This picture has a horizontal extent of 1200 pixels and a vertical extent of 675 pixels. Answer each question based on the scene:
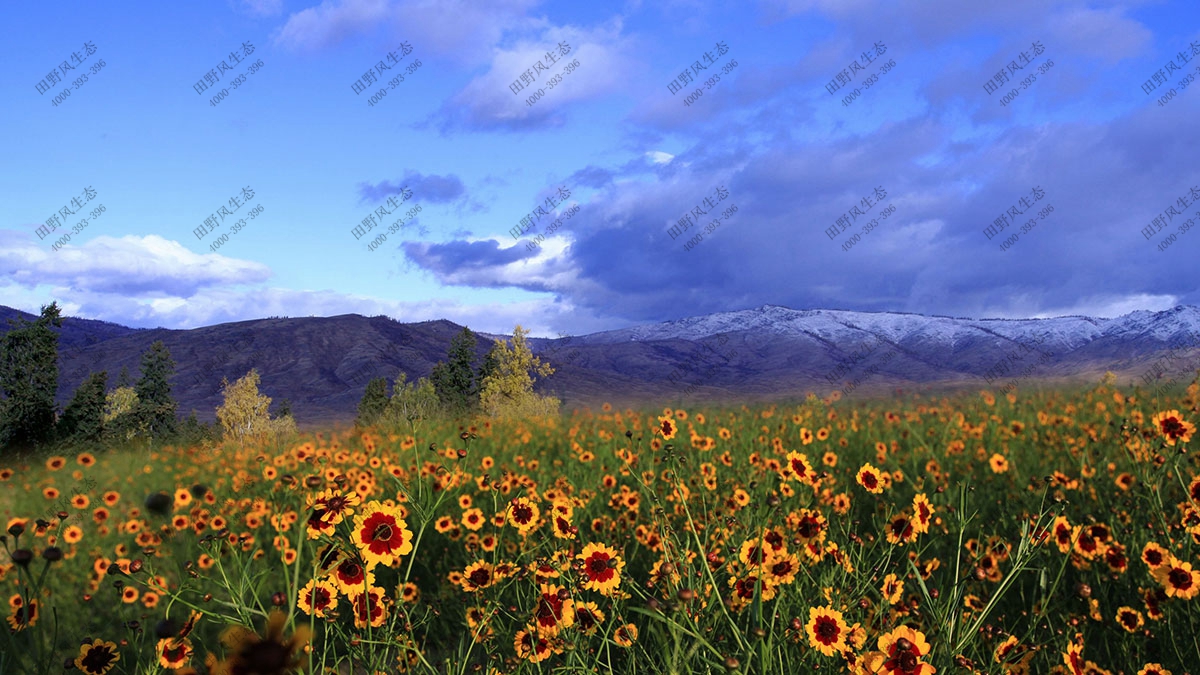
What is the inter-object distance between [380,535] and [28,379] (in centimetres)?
1663

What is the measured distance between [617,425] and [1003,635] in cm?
624

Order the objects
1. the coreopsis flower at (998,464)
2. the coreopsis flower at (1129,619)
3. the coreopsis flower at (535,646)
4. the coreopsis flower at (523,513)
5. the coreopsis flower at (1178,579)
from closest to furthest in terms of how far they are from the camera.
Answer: the coreopsis flower at (535,646)
the coreopsis flower at (1178,579)
the coreopsis flower at (1129,619)
the coreopsis flower at (523,513)
the coreopsis flower at (998,464)

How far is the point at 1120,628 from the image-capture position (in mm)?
3361

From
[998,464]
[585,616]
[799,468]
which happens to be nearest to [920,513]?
[799,468]

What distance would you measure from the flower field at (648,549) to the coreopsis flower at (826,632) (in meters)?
0.01

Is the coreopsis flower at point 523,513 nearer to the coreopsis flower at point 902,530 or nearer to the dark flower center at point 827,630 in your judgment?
the dark flower center at point 827,630

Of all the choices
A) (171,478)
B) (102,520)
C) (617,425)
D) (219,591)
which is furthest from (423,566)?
(171,478)

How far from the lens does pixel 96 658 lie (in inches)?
98.3

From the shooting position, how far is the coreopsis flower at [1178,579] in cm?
254

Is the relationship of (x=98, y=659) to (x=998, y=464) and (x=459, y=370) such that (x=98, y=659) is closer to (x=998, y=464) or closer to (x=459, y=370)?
(x=998, y=464)

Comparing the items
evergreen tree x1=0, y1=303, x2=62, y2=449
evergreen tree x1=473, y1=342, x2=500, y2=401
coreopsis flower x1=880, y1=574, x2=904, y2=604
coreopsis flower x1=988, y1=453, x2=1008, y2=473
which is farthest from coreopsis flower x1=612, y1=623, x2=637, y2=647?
evergreen tree x1=473, y1=342, x2=500, y2=401

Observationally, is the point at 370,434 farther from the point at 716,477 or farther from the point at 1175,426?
the point at 1175,426

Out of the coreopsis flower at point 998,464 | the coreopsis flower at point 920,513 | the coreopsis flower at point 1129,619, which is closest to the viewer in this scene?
the coreopsis flower at point 920,513

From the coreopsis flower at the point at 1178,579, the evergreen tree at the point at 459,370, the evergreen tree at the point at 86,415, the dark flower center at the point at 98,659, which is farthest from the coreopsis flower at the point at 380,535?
the evergreen tree at the point at 459,370
